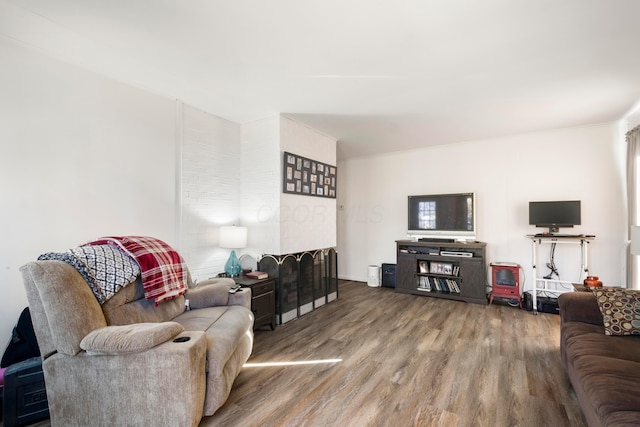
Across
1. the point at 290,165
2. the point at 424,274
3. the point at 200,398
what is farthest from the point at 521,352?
the point at 290,165

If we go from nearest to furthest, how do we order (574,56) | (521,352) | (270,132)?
(574,56) < (521,352) < (270,132)

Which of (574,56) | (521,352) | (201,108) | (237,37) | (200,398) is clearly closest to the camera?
(200,398)

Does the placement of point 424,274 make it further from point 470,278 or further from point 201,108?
point 201,108

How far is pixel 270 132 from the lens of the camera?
3.43 metres

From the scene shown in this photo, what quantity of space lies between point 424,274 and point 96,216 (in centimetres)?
438

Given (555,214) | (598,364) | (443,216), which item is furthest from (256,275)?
(555,214)

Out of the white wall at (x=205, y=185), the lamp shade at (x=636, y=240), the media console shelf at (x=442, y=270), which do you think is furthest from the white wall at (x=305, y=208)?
the lamp shade at (x=636, y=240)

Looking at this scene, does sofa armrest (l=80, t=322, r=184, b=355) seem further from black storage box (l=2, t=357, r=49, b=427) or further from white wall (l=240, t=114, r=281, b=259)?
white wall (l=240, t=114, r=281, b=259)

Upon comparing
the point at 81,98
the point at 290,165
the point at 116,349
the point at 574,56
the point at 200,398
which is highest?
the point at 574,56

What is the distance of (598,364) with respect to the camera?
1499 millimetres

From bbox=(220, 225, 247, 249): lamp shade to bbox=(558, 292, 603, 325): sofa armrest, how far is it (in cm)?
Answer: 308

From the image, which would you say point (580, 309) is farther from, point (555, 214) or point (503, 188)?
point (503, 188)

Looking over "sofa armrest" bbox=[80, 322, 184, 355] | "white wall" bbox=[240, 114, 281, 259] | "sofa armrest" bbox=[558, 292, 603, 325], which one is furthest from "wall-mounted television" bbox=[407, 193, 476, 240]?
"sofa armrest" bbox=[80, 322, 184, 355]

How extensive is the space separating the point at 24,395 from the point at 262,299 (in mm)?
1781
